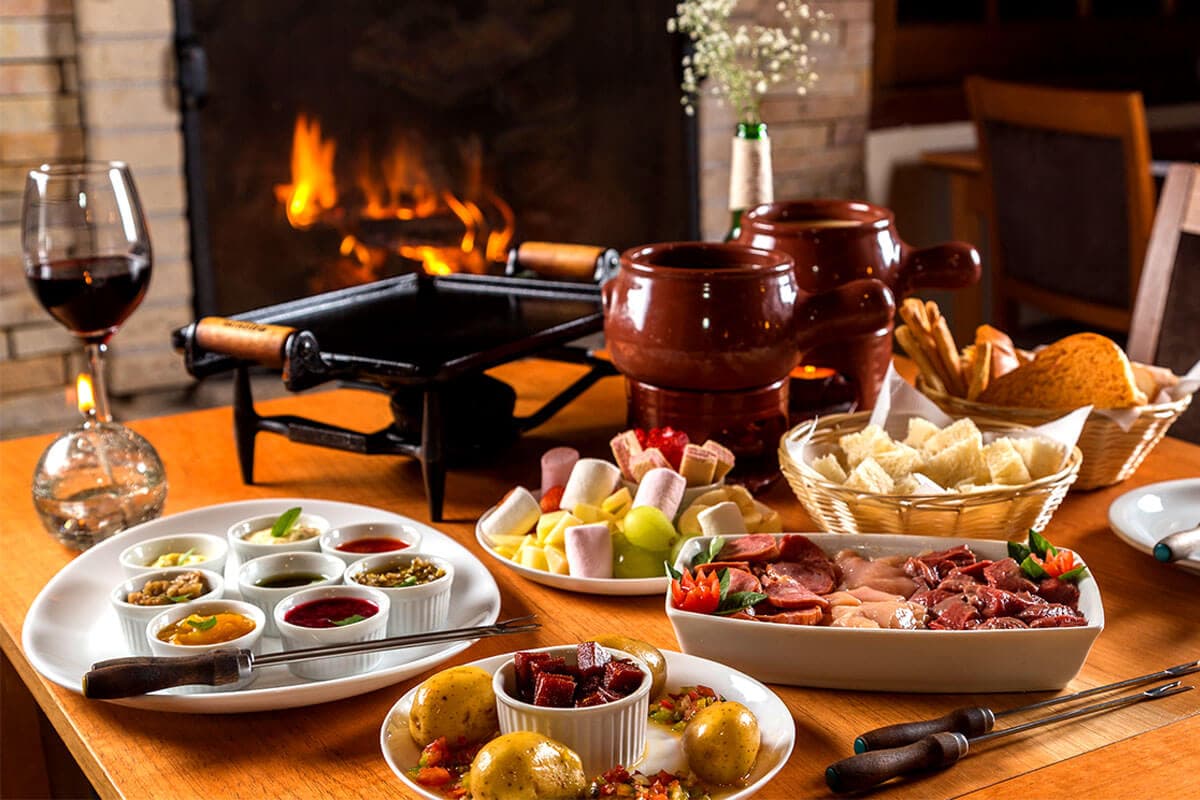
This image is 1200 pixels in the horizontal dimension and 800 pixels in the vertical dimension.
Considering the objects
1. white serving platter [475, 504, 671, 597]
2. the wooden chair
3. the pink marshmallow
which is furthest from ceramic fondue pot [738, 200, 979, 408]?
the wooden chair

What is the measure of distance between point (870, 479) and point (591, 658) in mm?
360

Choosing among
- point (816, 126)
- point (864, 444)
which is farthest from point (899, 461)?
point (816, 126)

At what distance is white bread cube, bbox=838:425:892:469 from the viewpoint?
46.8 inches

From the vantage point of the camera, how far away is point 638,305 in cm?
131

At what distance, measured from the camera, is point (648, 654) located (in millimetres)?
912

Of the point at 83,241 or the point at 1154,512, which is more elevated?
the point at 83,241

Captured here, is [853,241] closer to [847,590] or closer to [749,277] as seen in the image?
[749,277]

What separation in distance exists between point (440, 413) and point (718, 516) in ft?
1.04

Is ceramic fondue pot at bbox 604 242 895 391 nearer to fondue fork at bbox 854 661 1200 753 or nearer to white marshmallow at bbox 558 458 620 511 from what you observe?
white marshmallow at bbox 558 458 620 511

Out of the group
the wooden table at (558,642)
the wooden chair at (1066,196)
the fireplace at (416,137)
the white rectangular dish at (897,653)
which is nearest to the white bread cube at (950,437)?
the wooden table at (558,642)

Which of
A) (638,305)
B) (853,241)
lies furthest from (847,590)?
(853,241)

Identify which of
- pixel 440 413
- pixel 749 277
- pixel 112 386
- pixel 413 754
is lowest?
pixel 112 386

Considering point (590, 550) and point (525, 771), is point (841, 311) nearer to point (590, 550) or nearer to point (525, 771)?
point (590, 550)

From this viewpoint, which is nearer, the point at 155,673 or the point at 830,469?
the point at 155,673
